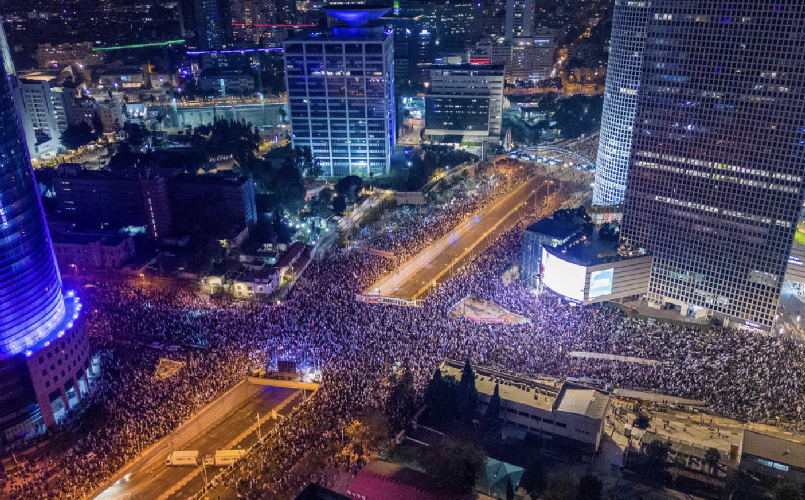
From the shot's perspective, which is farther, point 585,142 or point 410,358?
point 585,142

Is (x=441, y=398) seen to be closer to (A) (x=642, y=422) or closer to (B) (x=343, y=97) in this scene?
(A) (x=642, y=422)

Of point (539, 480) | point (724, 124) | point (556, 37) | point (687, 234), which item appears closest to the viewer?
point (539, 480)

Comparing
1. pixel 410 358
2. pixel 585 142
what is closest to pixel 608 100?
pixel 585 142

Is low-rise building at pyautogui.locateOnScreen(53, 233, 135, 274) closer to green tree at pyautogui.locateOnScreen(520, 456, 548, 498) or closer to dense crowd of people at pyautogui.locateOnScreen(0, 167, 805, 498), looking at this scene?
dense crowd of people at pyautogui.locateOnScreen(0, 167, 805, 498)

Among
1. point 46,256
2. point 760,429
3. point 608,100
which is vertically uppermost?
point 608,100

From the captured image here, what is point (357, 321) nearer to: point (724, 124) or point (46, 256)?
point (46, 256)

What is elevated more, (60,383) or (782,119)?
(782,119)

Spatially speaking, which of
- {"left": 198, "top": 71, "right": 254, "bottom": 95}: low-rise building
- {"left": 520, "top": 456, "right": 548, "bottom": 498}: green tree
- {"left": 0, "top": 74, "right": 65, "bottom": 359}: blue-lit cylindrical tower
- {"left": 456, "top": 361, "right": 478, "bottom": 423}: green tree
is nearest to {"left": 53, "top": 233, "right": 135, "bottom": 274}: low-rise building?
{"left": 0, "top": 74, "right": 65, "bottom": 359}: blue-lit cylindrical tower
